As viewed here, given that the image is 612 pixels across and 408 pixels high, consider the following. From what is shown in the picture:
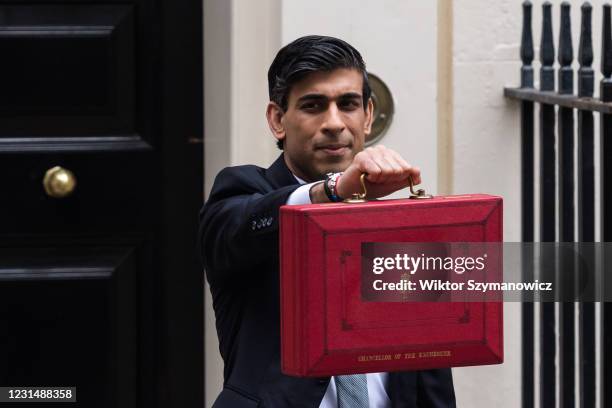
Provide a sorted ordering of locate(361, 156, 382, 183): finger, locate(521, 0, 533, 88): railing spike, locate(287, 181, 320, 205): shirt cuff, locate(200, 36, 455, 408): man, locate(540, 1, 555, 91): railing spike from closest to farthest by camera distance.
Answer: locate(361, 156, 382, 183): finger → locate(287, 181, 320, 205): shirt cuff → locate(200, 36, 455, 408): man → locate(540, 1, 555, 91): railing spike → locate(521, 0, 533, 88): railing spike

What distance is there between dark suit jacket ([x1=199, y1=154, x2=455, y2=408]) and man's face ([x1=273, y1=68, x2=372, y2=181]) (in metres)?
0.08

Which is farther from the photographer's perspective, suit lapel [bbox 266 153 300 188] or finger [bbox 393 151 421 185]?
suit lapel [bbox 266 153 300 188]

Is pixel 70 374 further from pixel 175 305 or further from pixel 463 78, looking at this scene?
pixel 463 78

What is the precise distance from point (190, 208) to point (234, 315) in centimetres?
164

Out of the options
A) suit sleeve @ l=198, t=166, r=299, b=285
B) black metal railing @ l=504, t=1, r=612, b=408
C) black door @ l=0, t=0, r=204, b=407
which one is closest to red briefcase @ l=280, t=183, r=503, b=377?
suit sleeve @ l=198, t=166, r=299, b=285

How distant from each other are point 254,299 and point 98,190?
1714mm

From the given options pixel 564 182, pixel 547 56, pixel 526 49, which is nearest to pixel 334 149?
Answer: pixel 564 182

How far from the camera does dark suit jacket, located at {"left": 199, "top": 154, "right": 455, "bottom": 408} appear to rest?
2.45 meters

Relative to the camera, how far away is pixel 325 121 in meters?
2.55

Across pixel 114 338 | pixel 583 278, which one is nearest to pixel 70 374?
pixel 114 338

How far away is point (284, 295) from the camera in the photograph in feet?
7.47

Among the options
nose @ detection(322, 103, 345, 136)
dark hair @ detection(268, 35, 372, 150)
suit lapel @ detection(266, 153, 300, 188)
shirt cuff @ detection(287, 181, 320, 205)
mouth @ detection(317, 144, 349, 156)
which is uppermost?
dark hair @ detection(268, 35, 372, 150)

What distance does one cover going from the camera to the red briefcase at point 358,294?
223 centimetres

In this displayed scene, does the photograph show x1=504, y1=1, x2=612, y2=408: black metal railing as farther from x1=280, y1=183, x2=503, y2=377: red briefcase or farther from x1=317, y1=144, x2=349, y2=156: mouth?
x1=280, y1=183, x2=503, y2=377: red briefcase
